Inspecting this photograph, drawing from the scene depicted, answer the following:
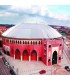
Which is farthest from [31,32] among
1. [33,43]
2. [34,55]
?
[34,55]

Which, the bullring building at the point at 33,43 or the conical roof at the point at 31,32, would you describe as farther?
the conical roof at the point at 31,32

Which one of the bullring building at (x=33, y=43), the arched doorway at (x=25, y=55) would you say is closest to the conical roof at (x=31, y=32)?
the bullring building at (x=33, y=43)

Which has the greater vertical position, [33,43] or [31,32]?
[31,32]

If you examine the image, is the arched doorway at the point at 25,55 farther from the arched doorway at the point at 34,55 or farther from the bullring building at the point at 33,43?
the arched doorway at the point at 34,55

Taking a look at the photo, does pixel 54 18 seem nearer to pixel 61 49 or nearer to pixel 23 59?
pixel 61 49

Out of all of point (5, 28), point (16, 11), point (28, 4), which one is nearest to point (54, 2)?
point (28, 4)

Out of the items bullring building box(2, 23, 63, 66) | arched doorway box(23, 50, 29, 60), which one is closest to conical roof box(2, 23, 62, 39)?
bullring building box(2, 23, 63, 66)

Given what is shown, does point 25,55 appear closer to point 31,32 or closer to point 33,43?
point 33,43

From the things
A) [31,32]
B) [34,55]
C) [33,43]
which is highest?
[31,32]
